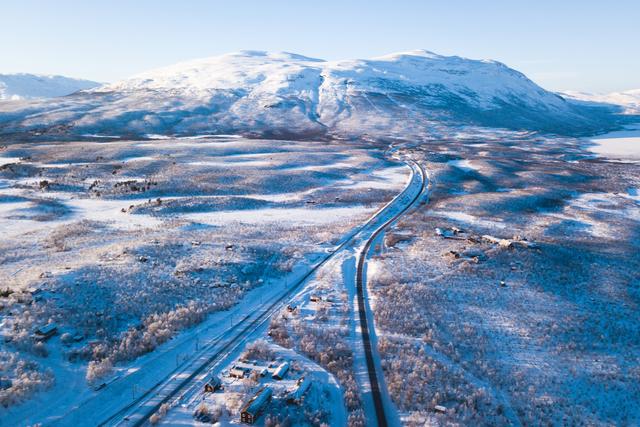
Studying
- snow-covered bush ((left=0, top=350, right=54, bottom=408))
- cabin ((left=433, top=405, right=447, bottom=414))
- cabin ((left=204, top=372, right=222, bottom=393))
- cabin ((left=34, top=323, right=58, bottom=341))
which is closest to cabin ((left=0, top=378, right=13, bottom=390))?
snow-covered bush ((left=0, top=350, right=54, bottom=408))

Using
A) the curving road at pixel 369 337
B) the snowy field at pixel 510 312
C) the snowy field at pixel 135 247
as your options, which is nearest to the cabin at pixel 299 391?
the curving road at pixel 369 337

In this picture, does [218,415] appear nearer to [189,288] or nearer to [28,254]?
[189,288]

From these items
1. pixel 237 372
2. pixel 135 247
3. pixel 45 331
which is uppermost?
pixel 135 247

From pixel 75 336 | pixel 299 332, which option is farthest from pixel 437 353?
pixel 75 336

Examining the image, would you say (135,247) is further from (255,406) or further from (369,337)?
(255,406)

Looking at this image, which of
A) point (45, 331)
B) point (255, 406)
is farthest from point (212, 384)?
→ point (45, 331)

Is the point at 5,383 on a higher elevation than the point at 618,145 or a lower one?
lower
